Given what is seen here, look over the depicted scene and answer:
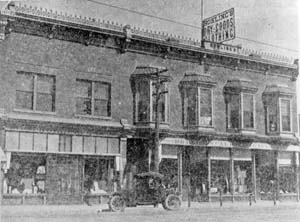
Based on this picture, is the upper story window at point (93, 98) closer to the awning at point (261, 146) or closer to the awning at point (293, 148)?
the awning at point (261, 146)

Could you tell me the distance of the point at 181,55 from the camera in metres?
24.5

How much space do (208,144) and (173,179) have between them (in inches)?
103

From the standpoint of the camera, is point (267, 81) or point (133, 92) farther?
point (267, 81)

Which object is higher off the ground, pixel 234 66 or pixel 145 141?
pixel 234 66

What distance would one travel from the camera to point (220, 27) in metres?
25.4

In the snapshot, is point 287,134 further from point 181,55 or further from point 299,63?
point 181,55

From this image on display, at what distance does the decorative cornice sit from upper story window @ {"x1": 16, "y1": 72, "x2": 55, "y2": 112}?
183cm

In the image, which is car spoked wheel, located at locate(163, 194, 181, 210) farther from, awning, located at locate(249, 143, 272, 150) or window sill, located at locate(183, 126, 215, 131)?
awning, located at locate(249, 143, 272, 150)

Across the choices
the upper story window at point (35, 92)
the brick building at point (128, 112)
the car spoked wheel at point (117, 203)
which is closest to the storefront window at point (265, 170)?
the brick building at point (128, 112)

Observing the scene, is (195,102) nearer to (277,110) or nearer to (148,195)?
(277,110)

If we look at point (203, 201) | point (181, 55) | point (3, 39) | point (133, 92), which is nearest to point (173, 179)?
point (203, 201)

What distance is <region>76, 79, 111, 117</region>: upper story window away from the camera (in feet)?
70.7

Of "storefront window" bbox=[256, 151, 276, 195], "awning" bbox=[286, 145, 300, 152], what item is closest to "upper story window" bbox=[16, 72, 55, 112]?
"storefront window" bbox=[256, 151, 276, 195]

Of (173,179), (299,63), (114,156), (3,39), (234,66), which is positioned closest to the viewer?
(3,39)
